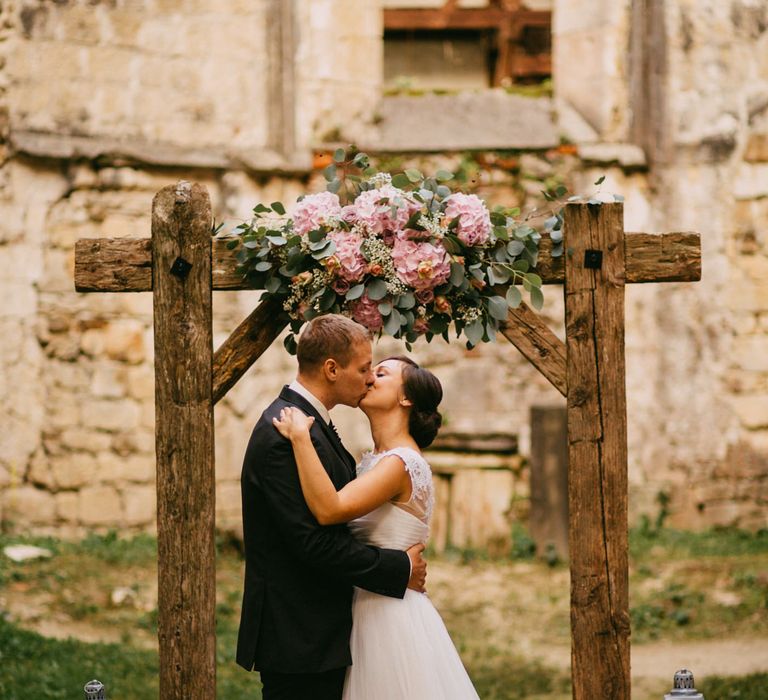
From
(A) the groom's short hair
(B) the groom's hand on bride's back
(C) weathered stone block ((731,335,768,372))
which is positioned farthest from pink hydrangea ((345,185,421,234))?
(C) weathered stone block ((731,335,768,372))

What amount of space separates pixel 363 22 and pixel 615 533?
273 inches

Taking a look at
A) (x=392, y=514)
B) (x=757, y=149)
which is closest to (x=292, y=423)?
(x=392, y=514)

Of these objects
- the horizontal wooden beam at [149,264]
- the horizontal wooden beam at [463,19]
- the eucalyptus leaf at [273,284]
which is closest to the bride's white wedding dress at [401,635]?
the eucalyptus leaf at [273,284]

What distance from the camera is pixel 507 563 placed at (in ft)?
31.0

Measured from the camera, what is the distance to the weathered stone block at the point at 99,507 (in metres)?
9.48

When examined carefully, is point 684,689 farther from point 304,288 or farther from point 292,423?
point 304,288

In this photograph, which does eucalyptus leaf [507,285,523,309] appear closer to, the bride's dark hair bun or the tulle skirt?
the bride's dark hair bun

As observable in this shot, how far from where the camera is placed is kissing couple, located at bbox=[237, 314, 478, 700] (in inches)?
157

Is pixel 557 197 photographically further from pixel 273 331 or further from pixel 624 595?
pixel 624 595

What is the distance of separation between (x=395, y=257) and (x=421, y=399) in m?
0.52

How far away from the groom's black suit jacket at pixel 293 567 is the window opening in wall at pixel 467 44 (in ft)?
34.4

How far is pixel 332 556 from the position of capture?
13.1 feet

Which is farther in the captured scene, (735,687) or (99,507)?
(99,507)

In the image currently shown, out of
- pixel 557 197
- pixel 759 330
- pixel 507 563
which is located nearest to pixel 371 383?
pixel 557 197
